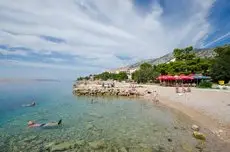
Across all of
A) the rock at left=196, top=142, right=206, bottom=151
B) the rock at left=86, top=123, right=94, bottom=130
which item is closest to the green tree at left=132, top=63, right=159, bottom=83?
the rock at left=86, top=123, right=94, bottom=130

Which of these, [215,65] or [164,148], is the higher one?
[215,65]

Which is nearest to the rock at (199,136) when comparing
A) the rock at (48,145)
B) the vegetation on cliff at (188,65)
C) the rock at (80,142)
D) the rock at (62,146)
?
the rock at (80,142)

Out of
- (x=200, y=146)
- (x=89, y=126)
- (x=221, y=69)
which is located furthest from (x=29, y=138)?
(x=221, y=69)

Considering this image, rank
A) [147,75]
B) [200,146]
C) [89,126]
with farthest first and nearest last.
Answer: [147,75], [89,126], [200,146]

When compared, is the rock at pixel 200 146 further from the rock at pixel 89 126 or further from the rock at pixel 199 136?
the rock at pixel 89 126

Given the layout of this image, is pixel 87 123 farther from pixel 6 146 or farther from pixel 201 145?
pixel 201 145

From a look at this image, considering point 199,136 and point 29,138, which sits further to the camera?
point 29,138

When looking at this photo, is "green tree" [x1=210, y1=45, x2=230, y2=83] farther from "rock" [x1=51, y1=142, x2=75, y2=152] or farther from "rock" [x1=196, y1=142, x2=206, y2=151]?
"rock" [x1=51, y1=142, x2=75, y2=152]

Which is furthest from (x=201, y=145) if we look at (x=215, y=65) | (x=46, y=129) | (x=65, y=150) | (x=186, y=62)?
(x=186, y=62)

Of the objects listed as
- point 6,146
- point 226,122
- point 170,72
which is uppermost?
point 170,72

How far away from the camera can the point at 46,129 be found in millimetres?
14594

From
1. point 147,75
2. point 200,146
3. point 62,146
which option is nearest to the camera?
point 200,146

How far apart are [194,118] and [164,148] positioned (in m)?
7.13

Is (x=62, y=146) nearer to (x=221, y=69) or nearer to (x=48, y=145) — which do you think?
(x=48, y=145)
